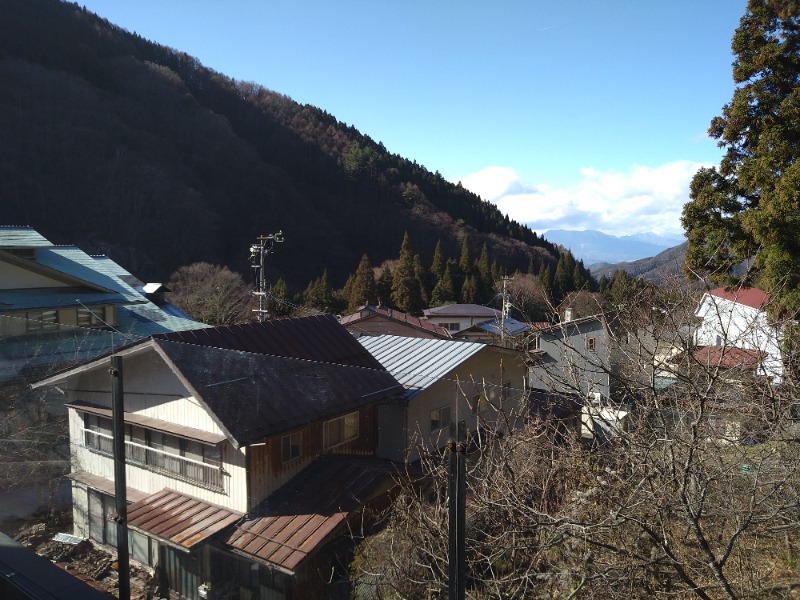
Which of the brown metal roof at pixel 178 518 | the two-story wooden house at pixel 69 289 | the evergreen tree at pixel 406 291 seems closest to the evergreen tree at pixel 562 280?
the evergreen tree at pixel 406 291

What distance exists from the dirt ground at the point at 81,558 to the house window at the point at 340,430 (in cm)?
95

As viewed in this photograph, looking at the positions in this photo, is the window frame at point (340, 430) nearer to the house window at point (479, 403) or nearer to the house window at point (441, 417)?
the house window at point (441, 417)

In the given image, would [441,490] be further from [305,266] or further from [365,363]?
[305,266]

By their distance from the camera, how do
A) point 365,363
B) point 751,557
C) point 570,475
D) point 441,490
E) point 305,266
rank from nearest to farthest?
point 441,490 → point 751,557 → point 570,475 → point 365,363 → point 305,266

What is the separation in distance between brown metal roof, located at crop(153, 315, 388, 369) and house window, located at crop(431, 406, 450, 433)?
2306 millimetres

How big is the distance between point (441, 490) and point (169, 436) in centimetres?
107

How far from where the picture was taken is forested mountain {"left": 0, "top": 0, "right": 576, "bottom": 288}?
30000 millimetres

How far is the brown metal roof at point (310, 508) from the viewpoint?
1.88 metres

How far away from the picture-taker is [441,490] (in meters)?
2.25

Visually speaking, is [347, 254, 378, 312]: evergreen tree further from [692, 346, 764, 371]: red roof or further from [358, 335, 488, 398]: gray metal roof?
[692, 346, 764, 371]: red roof

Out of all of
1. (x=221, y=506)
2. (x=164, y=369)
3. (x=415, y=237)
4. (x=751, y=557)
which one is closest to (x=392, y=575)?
(x=221, y=506)

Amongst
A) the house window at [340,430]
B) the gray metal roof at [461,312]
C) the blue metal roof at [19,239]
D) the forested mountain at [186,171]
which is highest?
the forested mountain at [186,171]

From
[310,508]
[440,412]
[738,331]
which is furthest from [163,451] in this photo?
[738,331]

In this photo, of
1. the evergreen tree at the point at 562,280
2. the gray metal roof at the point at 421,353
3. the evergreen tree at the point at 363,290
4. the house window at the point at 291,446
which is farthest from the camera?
the evergreen tree at the point at 562,280
